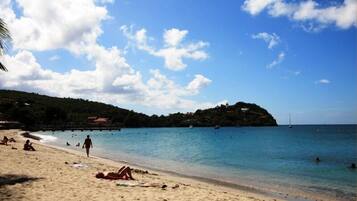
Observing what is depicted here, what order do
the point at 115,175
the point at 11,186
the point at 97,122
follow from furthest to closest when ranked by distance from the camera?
1. the point at 97,122
2. the point at 115,175
3. the point at 11,186

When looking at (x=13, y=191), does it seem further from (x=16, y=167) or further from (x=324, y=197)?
(x=324, y=197)

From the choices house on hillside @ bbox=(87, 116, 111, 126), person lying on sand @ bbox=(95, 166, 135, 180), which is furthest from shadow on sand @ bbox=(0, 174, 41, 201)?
house on hillside @ bbox=(87, 116, 111, 126)

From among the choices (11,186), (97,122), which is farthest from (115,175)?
(97,122)

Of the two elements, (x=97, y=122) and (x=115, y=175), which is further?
(x=97, y=122)

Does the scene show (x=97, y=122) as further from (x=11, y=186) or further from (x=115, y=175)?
(x=11, y=186)

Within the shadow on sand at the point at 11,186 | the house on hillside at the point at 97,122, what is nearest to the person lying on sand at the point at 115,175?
the shadow on sand at the point at 11,186

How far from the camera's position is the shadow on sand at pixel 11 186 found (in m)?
11.6

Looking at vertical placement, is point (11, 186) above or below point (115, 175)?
below

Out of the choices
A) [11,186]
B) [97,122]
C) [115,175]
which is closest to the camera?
[11,186]

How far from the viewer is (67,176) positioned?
1677 centimetres

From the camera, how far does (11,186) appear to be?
13.1 m

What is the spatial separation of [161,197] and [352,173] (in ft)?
74.8

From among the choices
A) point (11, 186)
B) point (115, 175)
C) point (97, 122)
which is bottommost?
point (11, 186)

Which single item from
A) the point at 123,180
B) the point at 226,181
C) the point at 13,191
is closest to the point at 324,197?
the point at 226,181
